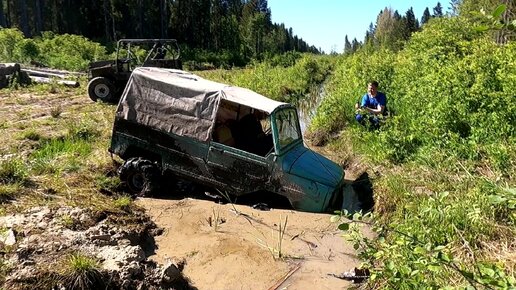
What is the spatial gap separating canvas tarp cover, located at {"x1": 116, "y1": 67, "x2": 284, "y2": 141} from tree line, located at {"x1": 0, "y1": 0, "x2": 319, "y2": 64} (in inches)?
1489

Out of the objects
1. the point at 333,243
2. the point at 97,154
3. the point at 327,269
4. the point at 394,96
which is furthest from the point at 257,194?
the point at 394,96

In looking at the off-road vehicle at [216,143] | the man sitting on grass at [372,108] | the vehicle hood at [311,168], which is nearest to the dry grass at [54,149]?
the off-road vehicle at [216,143]

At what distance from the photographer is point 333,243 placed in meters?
6.34

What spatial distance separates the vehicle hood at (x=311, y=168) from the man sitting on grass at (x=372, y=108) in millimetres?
2743

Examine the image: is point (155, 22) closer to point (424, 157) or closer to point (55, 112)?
point (55, 112)

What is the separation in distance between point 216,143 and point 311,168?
1.53 meters

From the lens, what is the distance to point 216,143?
727 centimetres

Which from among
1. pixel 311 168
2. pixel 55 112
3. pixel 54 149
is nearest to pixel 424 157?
pixel 311 168

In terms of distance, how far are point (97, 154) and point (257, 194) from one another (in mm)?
3333

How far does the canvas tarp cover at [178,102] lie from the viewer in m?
7.32

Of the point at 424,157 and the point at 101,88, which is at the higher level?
the point at 101,88

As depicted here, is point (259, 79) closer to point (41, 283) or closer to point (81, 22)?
point (41, 283)

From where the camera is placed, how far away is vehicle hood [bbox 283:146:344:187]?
7.03 meters

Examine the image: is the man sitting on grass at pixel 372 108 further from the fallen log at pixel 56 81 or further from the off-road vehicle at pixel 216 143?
the fallen log at pixel 56 81
